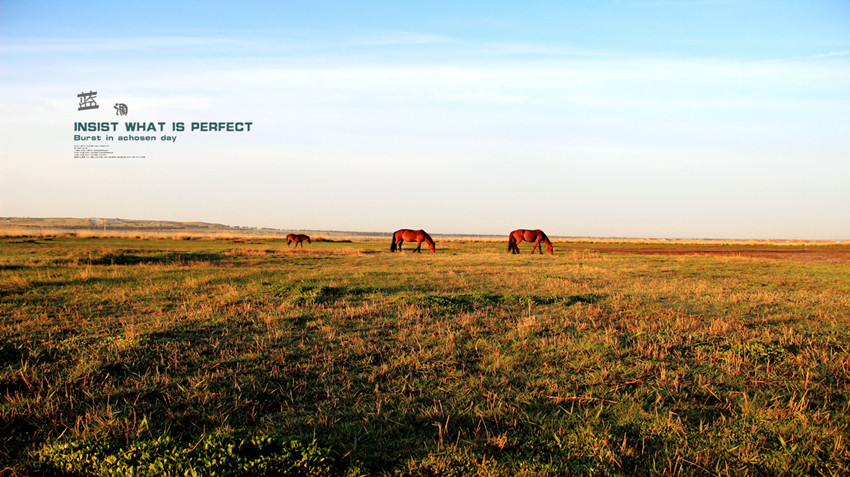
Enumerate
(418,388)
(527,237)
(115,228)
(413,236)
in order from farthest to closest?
(115,228) < (413,236) < (527,237) < (418,388)

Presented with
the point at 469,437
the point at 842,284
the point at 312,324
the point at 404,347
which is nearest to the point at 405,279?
the point at 312,324

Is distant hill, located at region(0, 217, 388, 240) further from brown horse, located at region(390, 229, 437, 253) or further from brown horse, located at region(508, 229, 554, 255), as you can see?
brown horse, located at region(508, 229, 554, 255)

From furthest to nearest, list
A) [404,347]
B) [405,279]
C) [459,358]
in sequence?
[405,279]
[404,347]
[459,358]

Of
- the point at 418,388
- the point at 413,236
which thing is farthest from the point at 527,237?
the point at 418,388

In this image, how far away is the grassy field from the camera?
137 inches

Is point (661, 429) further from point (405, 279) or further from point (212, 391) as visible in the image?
point (405, 279)

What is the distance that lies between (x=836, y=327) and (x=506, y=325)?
579cm

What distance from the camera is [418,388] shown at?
4926mm

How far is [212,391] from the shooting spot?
477cm

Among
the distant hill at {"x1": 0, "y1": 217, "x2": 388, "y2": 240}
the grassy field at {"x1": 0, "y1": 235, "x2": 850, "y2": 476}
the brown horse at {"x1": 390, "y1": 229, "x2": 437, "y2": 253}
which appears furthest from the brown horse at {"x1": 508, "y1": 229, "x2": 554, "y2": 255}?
the distant hill at {"x1": 0, "y1": 217, "x2": 388, "y2": 240}

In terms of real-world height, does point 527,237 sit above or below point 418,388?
above

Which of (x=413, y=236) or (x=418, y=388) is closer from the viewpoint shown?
(x=418, y=388)

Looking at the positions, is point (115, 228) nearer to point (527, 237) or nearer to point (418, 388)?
point (527, 237)

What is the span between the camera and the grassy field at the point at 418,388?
347 cm
